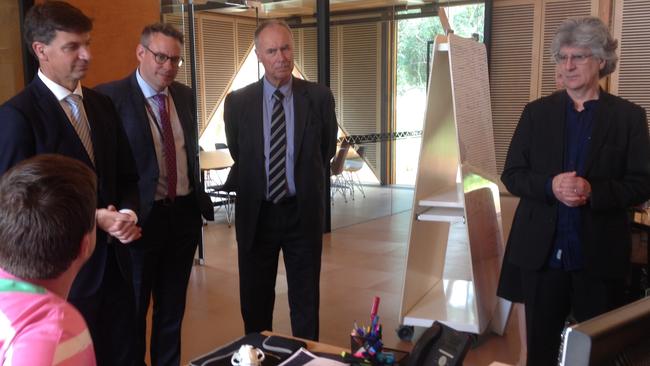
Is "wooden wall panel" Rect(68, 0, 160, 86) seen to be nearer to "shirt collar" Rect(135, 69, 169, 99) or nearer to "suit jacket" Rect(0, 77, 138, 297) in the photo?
"shirt collar" Rect(135, 69, 169, 99)

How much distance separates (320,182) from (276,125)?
1.25ft

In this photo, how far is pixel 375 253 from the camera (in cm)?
603

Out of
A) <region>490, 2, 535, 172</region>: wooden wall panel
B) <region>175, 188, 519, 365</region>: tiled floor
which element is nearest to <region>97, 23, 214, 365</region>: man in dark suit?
<region>175, 188, 519, 365</region>: tiled floor

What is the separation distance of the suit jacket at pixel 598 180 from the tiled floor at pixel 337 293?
135 cm

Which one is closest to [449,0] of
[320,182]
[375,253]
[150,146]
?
[375,253]

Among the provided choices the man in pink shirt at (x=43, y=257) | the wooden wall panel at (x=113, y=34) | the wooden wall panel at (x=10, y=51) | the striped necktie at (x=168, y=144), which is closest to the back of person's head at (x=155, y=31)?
the striped necktie at (x=168, y=144)

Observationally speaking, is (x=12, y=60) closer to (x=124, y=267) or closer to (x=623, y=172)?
(x=124, y=267)

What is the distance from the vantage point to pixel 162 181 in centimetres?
278

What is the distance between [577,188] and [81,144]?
1.86 meters

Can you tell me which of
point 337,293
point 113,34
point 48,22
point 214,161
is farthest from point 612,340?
point 214,161

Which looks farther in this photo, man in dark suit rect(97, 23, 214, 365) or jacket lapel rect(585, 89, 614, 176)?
man in dark suit rect(97, 23, 214, 365)

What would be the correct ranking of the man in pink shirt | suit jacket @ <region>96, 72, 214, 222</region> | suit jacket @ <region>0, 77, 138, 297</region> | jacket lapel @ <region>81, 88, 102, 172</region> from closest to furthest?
the man in pink shirt
suit jacket @ <region>0, 77, 138, 297</region>
jacket lapel @ <region>81, 88, 102, 172</region>
suit jacket @ <region>96, 72, 214, 222</region>

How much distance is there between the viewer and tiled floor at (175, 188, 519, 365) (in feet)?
12.4

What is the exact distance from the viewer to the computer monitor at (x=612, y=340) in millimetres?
578
